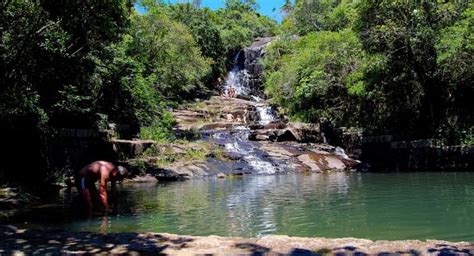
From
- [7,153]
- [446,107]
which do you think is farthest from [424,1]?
[7,153]

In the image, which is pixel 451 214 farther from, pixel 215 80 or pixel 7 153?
pixel 215 80

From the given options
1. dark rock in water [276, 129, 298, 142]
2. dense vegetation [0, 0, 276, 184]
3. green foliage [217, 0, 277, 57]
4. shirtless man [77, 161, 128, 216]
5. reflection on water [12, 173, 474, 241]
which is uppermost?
green foliage [217, 0, 277, 57]

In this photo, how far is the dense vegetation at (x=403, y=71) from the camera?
20000 millimetres

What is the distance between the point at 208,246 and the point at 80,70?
10227mm

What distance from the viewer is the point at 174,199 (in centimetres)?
1276

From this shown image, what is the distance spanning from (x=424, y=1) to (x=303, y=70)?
9179mm

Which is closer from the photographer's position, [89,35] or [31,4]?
[31,4]

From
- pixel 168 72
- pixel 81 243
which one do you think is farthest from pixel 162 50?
pixel 81 243

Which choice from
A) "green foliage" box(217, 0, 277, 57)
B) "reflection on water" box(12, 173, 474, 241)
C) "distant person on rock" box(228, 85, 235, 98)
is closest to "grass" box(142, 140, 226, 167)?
"reflection on water" box(12, 173, 474, 241)

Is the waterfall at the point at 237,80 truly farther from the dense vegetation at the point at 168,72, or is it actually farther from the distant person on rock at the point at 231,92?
the dense vegetation at the point at 168,72

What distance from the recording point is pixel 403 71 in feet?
70.1

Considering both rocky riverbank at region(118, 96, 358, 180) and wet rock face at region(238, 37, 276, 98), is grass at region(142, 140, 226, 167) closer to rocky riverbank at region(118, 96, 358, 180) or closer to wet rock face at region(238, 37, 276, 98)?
rocky riverbank at region(118, 96, 358, 180)

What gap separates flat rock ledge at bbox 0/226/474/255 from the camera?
5344 millimetres

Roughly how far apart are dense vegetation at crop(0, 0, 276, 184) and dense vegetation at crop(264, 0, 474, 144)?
28.1 feet
